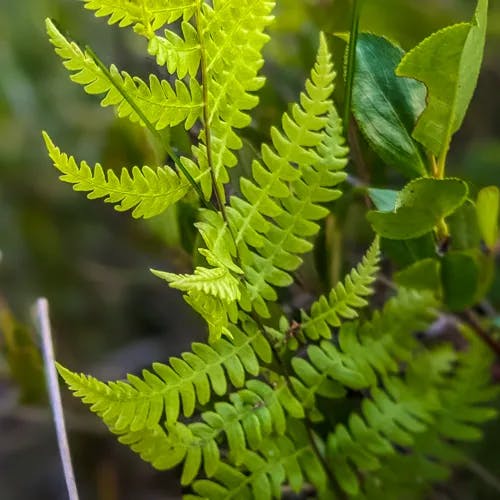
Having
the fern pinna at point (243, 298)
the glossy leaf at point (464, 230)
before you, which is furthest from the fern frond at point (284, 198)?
the glossy leaf at point (464, 230)

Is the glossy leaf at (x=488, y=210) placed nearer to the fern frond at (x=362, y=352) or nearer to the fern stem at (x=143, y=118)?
the fern frond at (x=362, y=352)

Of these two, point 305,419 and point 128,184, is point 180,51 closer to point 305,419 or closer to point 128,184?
point 128,184

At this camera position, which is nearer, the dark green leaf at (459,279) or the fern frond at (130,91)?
the fern frond at (130,91)

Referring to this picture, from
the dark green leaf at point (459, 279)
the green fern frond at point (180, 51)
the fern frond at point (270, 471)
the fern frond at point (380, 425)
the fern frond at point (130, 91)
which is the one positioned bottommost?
the fern frond at point (270, 471)

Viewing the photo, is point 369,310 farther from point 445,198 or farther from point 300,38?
point 300,38

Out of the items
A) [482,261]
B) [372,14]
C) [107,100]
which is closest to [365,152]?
[482,261]
